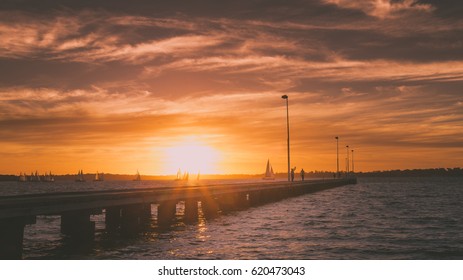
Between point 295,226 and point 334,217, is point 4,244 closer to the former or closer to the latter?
point 295,226

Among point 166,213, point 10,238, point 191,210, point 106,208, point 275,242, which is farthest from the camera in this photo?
point 191,210

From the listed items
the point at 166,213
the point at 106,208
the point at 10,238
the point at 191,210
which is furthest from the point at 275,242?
the point at 191,210

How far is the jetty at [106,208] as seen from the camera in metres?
17.6

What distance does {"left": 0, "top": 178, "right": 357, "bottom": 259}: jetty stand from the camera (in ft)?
57.6

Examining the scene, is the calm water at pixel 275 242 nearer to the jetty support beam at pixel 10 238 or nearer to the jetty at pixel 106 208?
the jetty at pixel 106 208

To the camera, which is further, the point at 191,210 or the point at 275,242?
the point at 191,210

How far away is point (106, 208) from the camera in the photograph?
91.2ft

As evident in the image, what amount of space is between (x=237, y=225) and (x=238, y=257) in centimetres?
1392

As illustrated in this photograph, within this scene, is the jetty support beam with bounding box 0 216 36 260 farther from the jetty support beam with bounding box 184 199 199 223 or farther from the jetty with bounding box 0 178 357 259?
the jetty support beam with bounding box 184 199 199 223

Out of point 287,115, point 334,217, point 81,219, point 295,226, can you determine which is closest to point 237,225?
point 295,226

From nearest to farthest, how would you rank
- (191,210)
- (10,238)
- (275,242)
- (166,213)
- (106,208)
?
(10,238)
(275,242)
(106,208)
(166,213)
(191,210)

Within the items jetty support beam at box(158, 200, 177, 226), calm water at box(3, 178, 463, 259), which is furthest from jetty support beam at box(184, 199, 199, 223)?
calm water at box(3, 178, 463, 259)

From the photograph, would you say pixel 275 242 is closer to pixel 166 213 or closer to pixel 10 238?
pixel 10 238

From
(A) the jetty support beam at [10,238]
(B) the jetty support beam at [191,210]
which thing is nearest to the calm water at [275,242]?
(A) the jetty support beam at [10,238]
